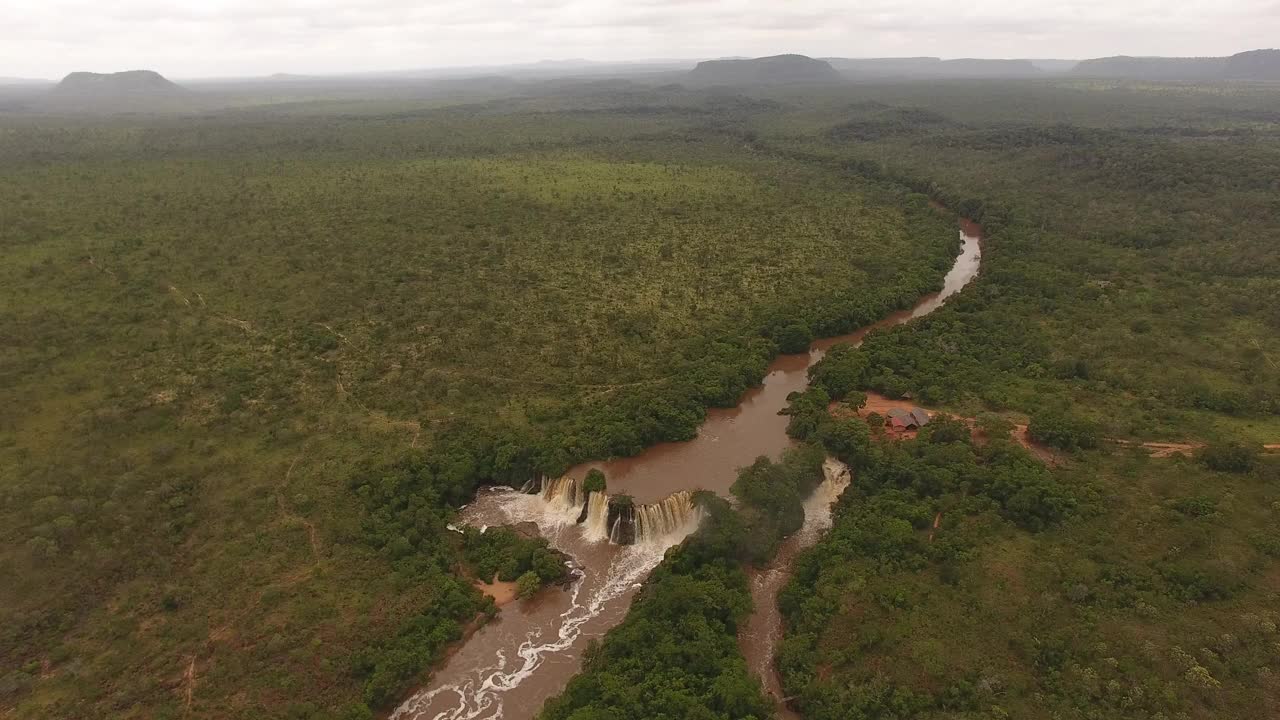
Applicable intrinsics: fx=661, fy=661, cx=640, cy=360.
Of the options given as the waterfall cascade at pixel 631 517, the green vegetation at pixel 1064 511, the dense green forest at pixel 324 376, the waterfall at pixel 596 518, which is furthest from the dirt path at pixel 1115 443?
the waterfall at pixel 596 518

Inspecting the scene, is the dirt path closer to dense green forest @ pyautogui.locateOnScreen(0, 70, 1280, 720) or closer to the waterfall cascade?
dense green forest @ pyautogui.locateOnScreen(0, 70, 1280, 720)

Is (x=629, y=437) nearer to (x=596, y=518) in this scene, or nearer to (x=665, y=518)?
(x=596, y=518)

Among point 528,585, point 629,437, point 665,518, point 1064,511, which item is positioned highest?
point 629,437

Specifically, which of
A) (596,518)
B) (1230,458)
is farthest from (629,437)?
(1230,458)

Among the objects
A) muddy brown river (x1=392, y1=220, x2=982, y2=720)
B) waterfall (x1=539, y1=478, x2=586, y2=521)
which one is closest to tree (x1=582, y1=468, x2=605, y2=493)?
waterfall (x1=539, y1=478, x2=586, y2=521)

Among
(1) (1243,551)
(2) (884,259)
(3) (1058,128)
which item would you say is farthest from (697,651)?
(3) (1058,128)

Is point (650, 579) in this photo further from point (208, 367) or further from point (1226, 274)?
point (1226, 274)
